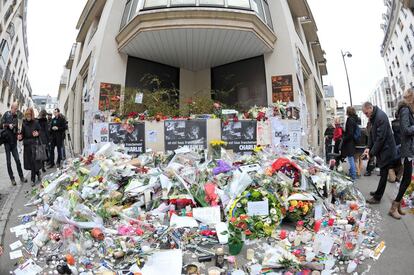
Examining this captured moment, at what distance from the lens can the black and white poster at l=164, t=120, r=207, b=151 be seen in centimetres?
807

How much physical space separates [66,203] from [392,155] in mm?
5173

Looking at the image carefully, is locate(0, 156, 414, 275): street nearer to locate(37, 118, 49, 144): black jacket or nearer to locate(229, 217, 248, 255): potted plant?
locate(229, 217, 248, 255): potted plant

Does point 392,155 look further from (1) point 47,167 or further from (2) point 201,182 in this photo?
(1) point 47,167

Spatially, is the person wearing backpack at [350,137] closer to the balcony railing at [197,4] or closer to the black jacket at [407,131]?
the black jacket at [407,131]

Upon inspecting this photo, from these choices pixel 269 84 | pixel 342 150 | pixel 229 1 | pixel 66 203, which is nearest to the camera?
pixel 66 203

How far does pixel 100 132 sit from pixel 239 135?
419 cm

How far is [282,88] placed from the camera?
10.8 meters

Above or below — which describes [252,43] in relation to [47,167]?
A: above

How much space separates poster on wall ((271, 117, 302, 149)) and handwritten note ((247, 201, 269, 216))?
4.54 meters

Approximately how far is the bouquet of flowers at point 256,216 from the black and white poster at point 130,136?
4.74 metres

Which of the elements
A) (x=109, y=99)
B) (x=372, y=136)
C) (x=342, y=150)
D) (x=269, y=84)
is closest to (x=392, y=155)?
(x=372, y=136)

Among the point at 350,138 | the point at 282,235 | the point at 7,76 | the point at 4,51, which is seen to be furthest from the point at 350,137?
the point at 7,76

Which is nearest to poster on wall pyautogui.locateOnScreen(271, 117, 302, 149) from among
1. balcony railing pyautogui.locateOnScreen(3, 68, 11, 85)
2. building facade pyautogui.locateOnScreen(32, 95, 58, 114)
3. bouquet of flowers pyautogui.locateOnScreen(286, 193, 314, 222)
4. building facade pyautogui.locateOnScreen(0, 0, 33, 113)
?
bouquet of flowers pyautogui.locateOnScreen(286, 193, 314, 222)

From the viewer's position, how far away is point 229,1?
994 centimetres
